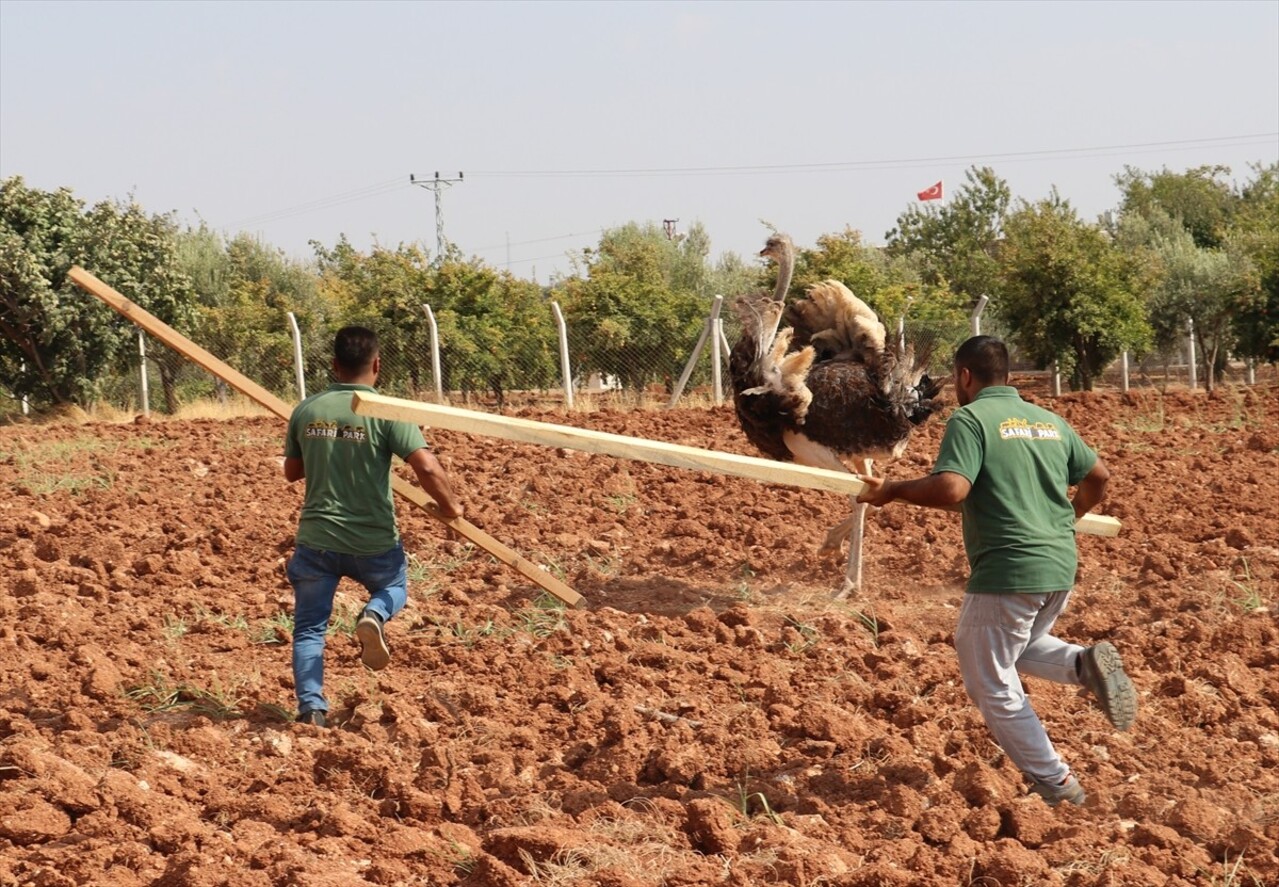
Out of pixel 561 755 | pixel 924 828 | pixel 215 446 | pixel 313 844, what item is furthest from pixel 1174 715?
pixel 215 446

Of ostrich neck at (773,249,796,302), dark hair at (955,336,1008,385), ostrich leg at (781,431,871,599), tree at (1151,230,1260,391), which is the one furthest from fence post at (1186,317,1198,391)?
dark hair at (955,336,1008,385)

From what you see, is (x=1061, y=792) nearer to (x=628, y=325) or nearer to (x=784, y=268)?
(x=784, y=268)

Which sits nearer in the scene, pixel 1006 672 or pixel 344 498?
pixel 1006 672

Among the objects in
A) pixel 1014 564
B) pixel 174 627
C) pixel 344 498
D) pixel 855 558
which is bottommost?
pixel 174 627

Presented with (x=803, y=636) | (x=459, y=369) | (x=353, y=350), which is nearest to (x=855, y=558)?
(x=803, y=636)

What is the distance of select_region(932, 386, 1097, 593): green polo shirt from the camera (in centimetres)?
463

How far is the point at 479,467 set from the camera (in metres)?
12.1

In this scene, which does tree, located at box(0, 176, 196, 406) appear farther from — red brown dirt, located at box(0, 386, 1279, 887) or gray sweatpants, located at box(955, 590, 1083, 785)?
gray sweatpants, located at box(955, 590, 1083, 785)

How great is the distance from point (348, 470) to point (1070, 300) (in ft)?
66.7

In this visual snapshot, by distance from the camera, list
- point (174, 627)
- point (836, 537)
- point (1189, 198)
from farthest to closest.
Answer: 1. point (1189, 198)
2. point (836, 537)
3. point (174, 627)

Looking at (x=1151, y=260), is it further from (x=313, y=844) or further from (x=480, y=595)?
(x=313, y=844)

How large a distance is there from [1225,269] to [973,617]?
29991 mm

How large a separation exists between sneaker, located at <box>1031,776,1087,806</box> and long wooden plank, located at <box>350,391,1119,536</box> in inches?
45.2

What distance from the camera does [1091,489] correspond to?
5129 mm
